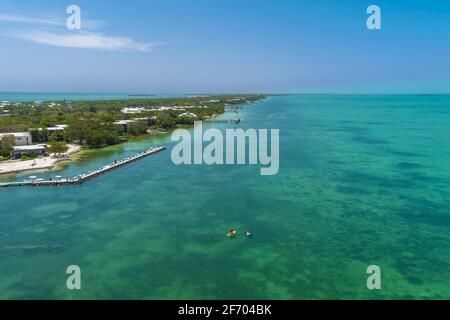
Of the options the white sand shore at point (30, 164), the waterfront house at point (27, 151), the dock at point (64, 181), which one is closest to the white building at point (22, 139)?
the waterfront house at point (27, 151)

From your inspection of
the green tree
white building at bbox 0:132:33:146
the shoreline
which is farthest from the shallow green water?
white building at bbox 0:132:33:146

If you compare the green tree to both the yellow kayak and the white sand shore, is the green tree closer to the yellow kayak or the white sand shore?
the white sand shore

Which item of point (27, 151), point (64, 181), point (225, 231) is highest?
point (27, 151)

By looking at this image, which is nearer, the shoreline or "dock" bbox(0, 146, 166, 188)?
"dock" bbox(0, 146, 166, 188)

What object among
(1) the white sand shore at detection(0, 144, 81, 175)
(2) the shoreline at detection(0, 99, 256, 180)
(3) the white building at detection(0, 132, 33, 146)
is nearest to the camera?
(2) the shoreline at detection(0, 99, 256, 180)

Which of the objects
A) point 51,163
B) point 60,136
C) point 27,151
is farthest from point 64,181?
point 60,136

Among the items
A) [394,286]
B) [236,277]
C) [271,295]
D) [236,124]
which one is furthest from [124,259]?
[236,124]

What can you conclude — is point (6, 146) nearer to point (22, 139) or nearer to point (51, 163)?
point (22, 139)

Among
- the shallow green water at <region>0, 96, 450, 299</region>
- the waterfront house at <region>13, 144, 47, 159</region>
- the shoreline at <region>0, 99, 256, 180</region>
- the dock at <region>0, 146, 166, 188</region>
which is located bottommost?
the shallow green water at <region>0, 96, 450, 299</region>

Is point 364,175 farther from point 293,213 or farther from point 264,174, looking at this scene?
point 293,213

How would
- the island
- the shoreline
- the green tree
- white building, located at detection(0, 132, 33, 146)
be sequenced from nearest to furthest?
the shoreline, the island, the green tree, white building, located at detection(0, 132, 33, 146)
